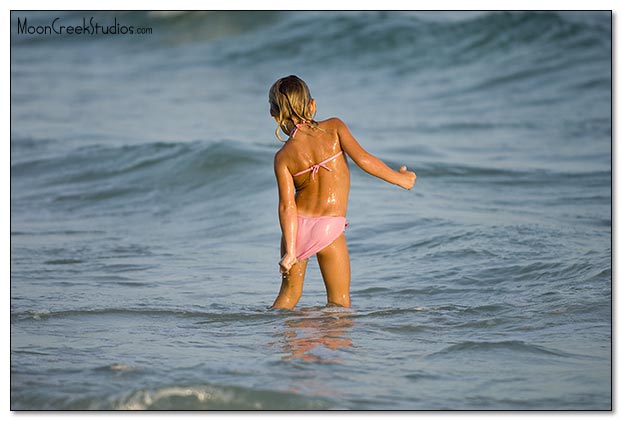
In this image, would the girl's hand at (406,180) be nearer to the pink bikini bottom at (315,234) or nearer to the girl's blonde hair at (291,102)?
the pink bikini bottom at (315,234)

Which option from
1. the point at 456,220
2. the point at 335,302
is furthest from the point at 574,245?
the point at 335,302

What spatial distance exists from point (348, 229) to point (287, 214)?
10.6 feet

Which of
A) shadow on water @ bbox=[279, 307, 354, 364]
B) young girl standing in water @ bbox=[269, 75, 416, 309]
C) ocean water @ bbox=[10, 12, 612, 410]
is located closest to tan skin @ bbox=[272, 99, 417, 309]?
young girl standing in water @ bbox=[269, 75, 416, 309]

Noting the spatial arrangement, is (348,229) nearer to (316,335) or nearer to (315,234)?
(315,234)

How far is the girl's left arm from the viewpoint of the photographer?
4.86 m

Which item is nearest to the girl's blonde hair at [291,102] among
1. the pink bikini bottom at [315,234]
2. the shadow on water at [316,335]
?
the pink bikini bottom at [315,234]

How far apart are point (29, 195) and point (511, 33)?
11.8 meters

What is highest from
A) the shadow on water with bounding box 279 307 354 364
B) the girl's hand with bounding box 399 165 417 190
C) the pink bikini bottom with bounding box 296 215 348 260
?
the girl's hand with bounding box 399 165 417 190

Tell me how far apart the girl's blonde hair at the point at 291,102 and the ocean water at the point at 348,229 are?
110 cm

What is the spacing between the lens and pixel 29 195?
32.6 feet

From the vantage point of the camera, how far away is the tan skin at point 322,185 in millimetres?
4879

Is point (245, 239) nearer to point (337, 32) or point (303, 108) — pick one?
point (303, 108)

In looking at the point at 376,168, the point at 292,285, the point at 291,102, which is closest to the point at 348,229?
the point at 292,285

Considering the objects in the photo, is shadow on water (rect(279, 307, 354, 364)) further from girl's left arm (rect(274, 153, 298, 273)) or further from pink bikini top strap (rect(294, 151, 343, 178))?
pink bikini top strap (rect(294, 151, 343, 178))
